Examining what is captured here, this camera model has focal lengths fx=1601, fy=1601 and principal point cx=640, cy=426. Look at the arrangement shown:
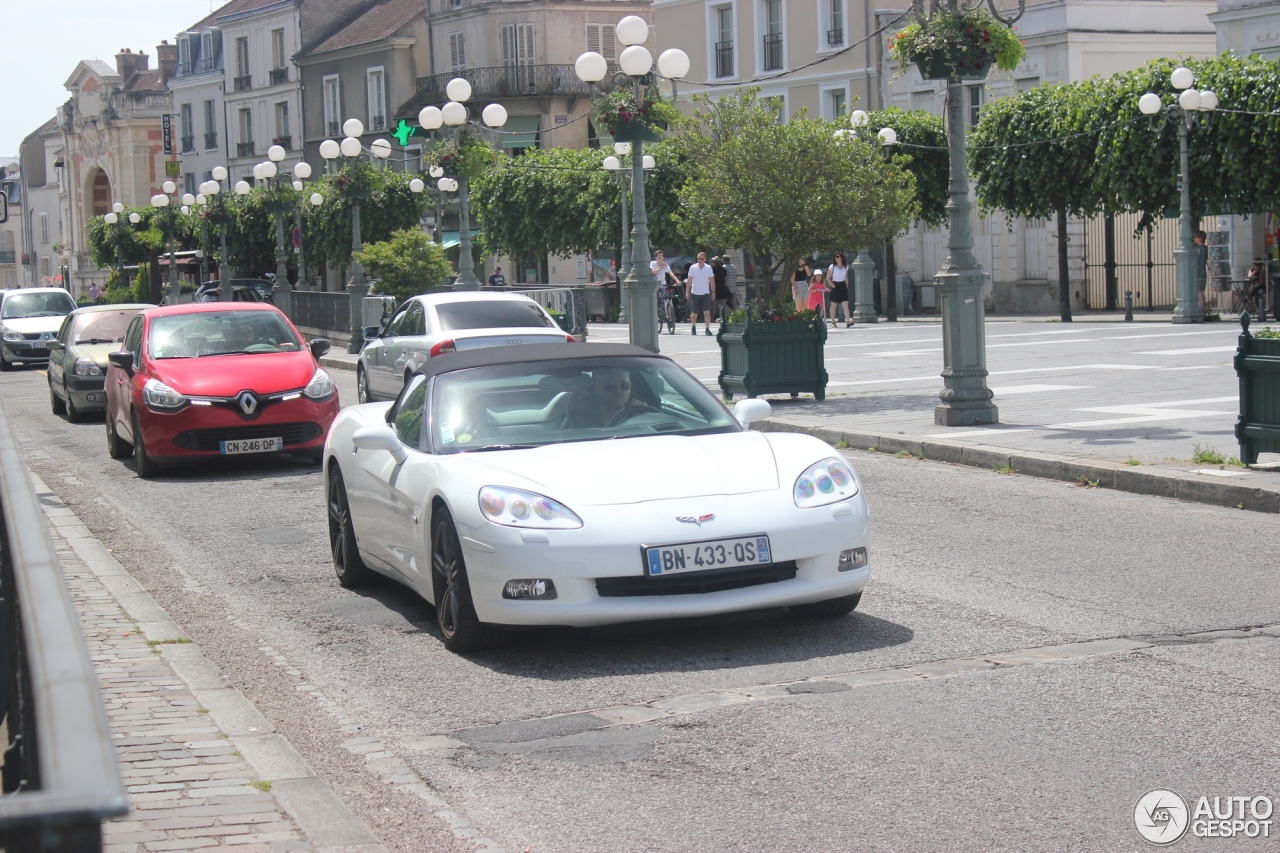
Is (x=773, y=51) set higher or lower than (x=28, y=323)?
higher

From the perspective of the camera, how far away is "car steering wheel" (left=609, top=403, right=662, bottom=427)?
7777 mm

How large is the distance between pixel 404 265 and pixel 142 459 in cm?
2170

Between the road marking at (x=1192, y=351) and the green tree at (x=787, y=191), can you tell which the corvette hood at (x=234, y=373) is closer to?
the green tree at (x=787, y=191)

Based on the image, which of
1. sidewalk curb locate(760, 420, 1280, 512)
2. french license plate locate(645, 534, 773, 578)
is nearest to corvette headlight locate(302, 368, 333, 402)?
sidewalk curb locate(760, 420, 1280, 512)

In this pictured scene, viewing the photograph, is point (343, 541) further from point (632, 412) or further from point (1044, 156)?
point (1044, 156)

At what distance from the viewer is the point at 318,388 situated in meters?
14.6

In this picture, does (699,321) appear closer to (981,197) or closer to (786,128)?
(981,197)

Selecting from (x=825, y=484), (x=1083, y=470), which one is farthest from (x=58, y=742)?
(x=1083, y=470)

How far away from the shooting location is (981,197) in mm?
38531

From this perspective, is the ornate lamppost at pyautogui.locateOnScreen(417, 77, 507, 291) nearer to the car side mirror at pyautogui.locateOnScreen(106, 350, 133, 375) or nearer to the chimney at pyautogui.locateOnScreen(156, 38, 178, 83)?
the car side mirror at pyautogui.locateOnScreen(106, 350, 133, 375)

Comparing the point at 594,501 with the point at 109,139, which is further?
the point at 109,139

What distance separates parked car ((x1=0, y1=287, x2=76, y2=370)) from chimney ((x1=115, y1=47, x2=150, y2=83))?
227 feet

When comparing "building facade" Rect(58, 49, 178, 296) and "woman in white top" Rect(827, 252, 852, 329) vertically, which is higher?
"building facade" Rect(58, 49, 178, 296)

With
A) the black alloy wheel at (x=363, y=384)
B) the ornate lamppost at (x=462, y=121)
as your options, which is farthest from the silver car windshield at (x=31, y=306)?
the black alloy wheel at (x=363, y=384)
